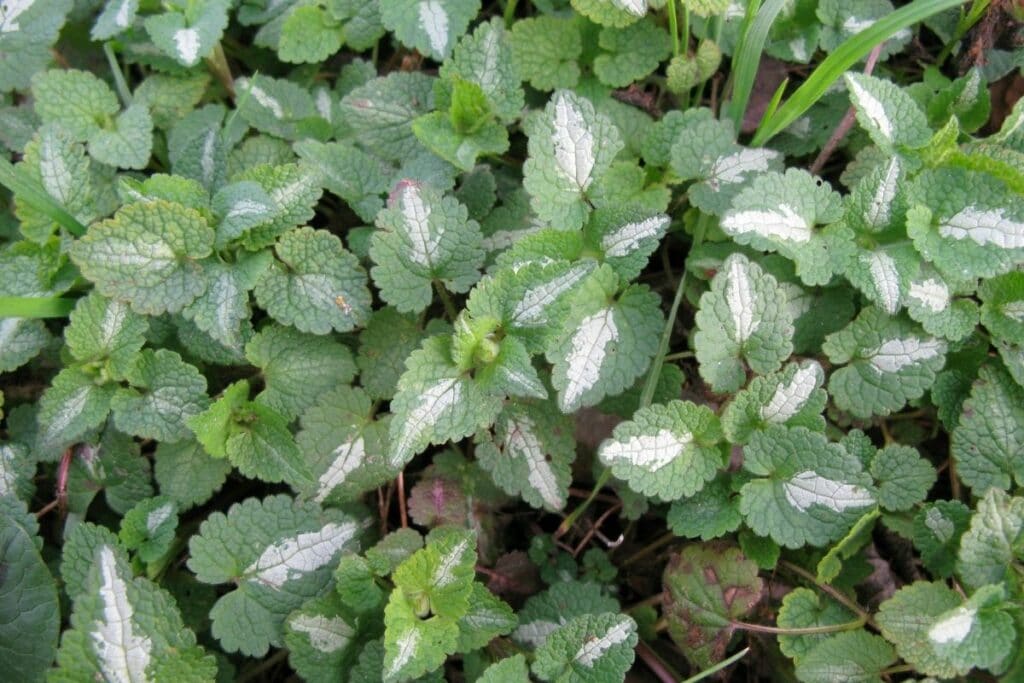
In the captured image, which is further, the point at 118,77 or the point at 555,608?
the point at 118,77

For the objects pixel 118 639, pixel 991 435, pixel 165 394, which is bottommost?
pixel 118 639

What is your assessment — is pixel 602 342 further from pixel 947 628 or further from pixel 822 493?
pixel 947 628

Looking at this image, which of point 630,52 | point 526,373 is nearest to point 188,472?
point 526,373

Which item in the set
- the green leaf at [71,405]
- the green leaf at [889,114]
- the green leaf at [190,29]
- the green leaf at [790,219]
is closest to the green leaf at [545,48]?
the green leaf at [790,219]

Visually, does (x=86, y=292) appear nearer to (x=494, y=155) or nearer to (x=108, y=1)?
(x=108, y=1)

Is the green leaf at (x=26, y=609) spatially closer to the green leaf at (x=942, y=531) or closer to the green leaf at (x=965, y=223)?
the green leaf at (x=942, y=531)

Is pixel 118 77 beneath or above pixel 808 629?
Result: above

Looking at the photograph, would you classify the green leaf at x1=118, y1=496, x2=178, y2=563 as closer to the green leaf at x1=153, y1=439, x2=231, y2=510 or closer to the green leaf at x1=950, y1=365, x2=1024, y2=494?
the green leaf at x1=153, y1=439, x2=231, y2=510
